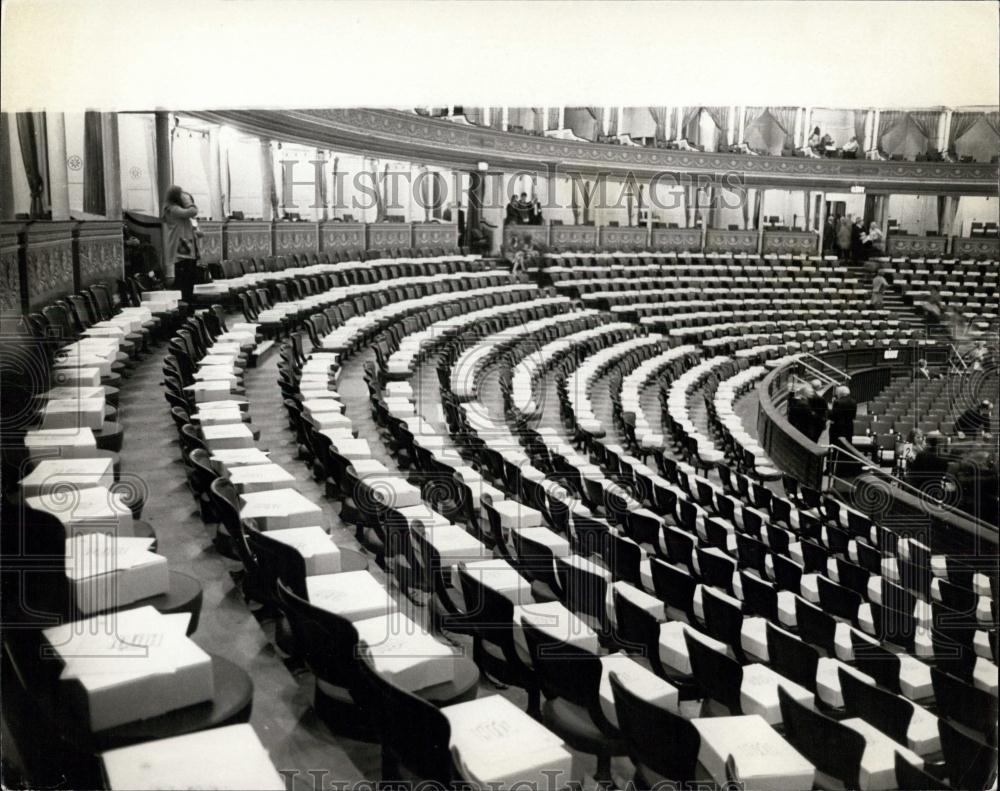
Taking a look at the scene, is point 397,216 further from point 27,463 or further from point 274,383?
point 27,463

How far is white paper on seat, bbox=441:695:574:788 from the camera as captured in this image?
2.37 m

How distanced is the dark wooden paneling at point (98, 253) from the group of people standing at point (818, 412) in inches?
293

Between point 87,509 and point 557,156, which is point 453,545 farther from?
point 557,156

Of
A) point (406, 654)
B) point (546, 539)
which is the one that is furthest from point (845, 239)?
point (406, 654)

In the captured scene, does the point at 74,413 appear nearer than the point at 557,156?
Yes

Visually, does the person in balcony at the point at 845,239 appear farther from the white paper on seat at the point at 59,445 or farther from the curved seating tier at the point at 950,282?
the white paper on seat at the point at 59,445

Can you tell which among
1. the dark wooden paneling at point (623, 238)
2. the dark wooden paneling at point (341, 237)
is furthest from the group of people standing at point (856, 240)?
the dark wooden paneling at point (341, 237)

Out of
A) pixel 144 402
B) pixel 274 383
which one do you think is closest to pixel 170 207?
pixel 274 383

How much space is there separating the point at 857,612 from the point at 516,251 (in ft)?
41.8

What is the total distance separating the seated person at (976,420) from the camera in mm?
11164

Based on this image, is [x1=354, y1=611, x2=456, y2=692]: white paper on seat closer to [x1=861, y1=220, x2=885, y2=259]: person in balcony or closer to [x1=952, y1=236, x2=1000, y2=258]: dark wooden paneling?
[x1=861, y1=220, x2=885, y2=259]: person in balcony

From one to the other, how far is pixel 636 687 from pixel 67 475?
92.8 inches

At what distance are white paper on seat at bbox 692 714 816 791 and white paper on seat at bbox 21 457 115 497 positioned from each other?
248 cm

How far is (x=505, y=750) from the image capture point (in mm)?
2439
